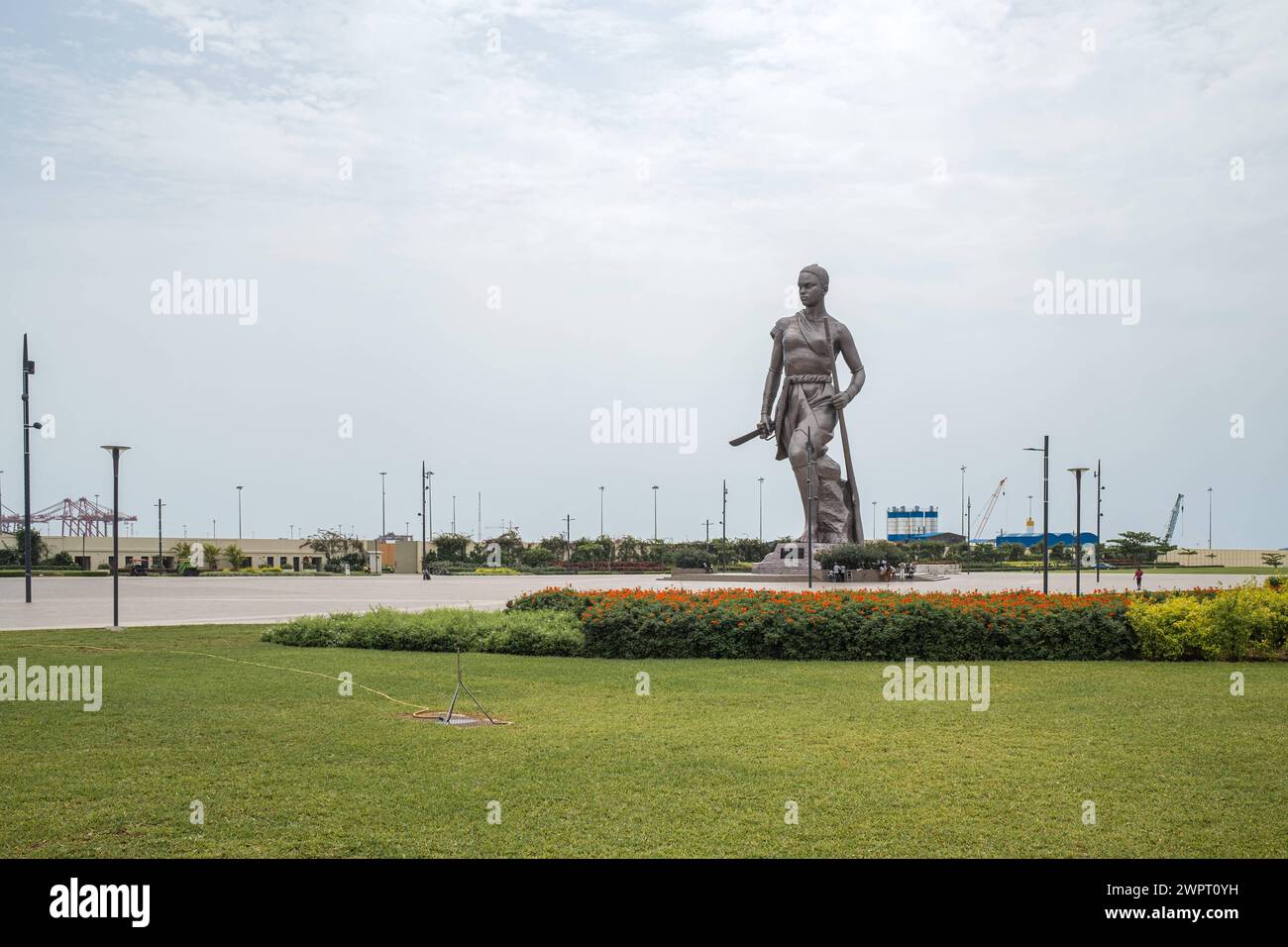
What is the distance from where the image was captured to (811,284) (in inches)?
1811

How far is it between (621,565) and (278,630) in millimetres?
62076

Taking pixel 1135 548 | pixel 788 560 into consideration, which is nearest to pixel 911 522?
pixel 1135 548

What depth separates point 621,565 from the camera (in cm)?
7956

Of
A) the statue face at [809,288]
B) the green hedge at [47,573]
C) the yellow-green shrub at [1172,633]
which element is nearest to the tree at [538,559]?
the green hedge at [47,573]

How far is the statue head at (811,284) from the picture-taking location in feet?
Answer: 151

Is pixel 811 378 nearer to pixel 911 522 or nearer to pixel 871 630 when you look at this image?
pixel 871 630

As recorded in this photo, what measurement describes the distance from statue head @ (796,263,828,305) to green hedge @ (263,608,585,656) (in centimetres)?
3119

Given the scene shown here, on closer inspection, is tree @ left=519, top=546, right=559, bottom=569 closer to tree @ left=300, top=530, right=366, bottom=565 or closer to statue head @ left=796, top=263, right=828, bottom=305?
tree @ left=300, top=530, right=366, bottom=565

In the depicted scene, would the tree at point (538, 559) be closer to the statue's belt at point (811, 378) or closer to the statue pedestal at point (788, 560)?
the statue pedestal at point (788, 560)

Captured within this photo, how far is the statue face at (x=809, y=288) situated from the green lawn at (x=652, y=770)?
34.9 meters

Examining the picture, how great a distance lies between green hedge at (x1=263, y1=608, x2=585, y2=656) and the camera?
1583 centimetres

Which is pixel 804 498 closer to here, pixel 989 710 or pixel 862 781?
pixel 989 710

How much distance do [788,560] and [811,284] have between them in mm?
12162

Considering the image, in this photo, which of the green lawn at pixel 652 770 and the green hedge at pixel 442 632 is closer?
the green lawn at pixel 652 770
